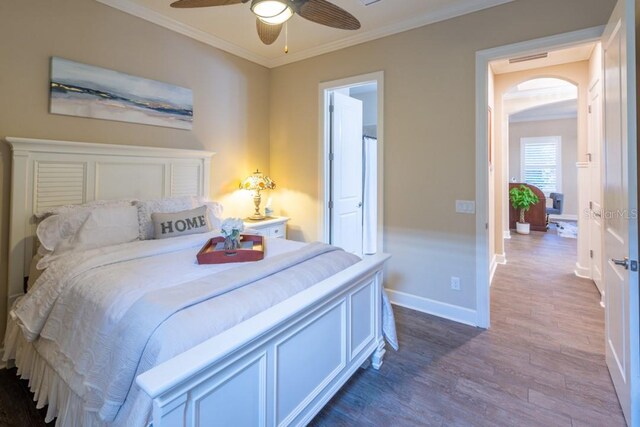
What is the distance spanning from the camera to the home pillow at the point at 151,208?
239cm

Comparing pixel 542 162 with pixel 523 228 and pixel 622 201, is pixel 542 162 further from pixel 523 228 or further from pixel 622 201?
pixel 622 201

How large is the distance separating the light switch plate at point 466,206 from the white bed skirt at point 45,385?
110 inches

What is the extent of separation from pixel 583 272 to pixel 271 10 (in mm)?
4655

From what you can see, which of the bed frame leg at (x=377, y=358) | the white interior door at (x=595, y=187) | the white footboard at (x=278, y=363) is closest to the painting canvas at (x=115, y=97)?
the white footboard at (x=278, y=363)

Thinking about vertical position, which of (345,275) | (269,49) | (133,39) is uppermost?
(269,49)

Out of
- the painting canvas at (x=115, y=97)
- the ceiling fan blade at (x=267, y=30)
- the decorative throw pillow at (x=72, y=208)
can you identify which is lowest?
the decorative throw pillow at (x=72, y=208)

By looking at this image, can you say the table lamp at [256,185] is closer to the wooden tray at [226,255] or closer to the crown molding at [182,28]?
the crown molding at [182,28]

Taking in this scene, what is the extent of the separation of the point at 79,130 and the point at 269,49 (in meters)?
2.20

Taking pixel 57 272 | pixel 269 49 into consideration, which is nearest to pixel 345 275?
pixel 57 272

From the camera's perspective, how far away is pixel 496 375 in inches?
81.7

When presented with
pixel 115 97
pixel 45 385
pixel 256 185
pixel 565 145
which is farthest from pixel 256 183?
pixel 565 145

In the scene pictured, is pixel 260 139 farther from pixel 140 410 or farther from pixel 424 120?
pixel 140 410

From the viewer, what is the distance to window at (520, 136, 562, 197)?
8.55 metres

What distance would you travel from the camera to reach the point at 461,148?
9.17 feet
